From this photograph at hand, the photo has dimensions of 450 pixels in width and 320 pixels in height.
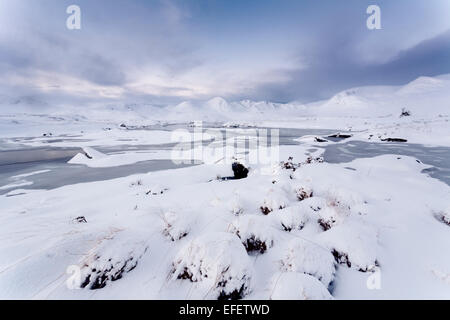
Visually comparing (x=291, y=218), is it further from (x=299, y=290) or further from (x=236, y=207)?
(x=299, y=290)

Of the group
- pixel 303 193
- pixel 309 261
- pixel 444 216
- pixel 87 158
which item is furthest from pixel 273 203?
pixel 87 158

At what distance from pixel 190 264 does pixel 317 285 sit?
1.40 meters

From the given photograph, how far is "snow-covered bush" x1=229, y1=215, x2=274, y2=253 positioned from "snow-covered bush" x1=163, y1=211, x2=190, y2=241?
0.74m

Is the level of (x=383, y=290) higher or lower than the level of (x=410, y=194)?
lower

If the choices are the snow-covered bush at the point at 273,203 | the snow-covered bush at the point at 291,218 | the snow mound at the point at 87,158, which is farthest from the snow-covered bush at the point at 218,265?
the snow mound at the point at 87,158

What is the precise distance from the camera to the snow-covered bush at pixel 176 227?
2.98 meters

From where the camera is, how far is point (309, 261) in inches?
93.4

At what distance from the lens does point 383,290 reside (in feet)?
7.41

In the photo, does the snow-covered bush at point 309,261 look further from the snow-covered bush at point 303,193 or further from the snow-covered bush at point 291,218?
the snow-covered bush at point 303,193

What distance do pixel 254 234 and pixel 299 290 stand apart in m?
1.10

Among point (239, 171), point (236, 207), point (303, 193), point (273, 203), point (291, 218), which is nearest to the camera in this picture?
point (291, 218)

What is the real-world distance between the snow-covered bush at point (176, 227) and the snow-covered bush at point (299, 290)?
159 cm
